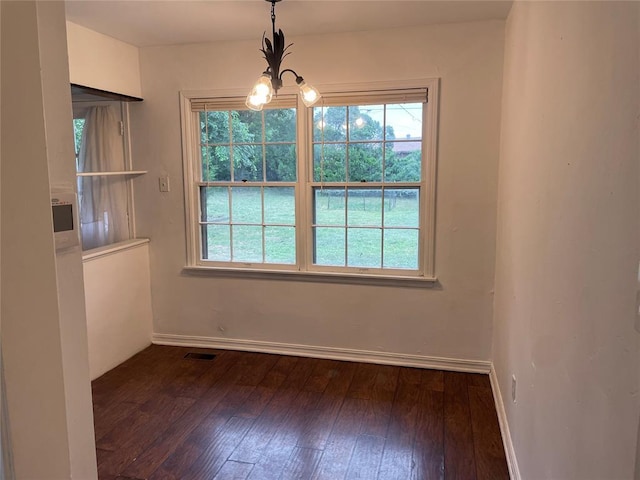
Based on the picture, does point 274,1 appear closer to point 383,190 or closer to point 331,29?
point 331,29

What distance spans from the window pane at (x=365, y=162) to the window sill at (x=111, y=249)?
5.66 ft

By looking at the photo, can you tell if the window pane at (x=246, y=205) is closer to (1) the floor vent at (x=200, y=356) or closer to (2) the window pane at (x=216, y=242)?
(2) the window pane at (x=216, y=242)

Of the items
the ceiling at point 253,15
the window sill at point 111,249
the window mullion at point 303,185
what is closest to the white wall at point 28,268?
the ceiling at point 253,15

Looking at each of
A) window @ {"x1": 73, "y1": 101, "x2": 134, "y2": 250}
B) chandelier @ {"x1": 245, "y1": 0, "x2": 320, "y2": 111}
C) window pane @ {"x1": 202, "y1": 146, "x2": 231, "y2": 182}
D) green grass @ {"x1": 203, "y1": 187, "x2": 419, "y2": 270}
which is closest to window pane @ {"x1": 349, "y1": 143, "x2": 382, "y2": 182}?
green grass @ {"x1": 203, "y1": 187, "x2": 419, "y2": 270}

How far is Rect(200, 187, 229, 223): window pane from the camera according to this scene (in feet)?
12.4

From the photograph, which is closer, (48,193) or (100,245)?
(48,193)

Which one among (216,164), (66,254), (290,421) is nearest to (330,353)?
(290,421)

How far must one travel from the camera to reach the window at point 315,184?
3.39m

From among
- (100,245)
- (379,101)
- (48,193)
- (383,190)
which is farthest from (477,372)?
(48,193)

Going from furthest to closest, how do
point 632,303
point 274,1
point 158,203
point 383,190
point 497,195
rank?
point 158,203, point 383,190, point 497,195, point 274,1, point 632,303

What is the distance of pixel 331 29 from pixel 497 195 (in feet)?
5.12

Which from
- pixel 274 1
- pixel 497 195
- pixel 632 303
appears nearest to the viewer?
pixel 632 303

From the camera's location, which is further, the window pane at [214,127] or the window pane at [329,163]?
the window pane at [214,127]

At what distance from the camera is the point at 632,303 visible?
957 mm
